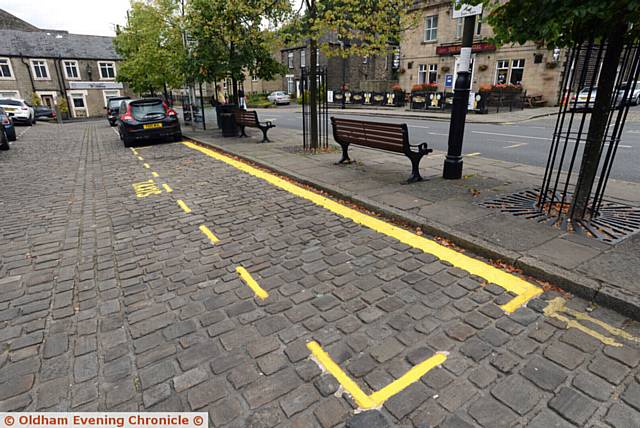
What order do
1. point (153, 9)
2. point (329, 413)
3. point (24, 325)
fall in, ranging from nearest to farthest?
point (329, 413)
point (24, 325)
point (153, 9)

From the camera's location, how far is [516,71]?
27703 mm

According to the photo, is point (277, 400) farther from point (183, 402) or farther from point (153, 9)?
point (153, 9)

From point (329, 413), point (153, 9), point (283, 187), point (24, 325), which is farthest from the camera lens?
point (153, 9)

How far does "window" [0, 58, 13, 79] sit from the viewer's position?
37.9 metres

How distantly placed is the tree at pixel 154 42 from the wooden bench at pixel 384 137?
855 cm

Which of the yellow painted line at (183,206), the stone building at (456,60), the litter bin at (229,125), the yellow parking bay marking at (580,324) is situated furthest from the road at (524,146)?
the stone building at (456,60)

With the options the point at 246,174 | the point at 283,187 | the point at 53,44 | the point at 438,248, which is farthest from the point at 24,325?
the point at 53,44

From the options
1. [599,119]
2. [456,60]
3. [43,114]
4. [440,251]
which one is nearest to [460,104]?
[599,119]

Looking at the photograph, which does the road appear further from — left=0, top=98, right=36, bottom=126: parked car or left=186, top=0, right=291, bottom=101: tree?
left=0, top=98, right=36, bottom=126: parked car

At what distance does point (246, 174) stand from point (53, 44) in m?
47.1

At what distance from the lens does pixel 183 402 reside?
7.18 ft

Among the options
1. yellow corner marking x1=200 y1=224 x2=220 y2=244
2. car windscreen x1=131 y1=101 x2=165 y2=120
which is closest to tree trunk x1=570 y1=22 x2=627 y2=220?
yellow corner marking x1=200 y1=224 x2=220 y2=244

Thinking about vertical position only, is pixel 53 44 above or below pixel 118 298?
above

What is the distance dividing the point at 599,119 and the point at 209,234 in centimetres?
476
